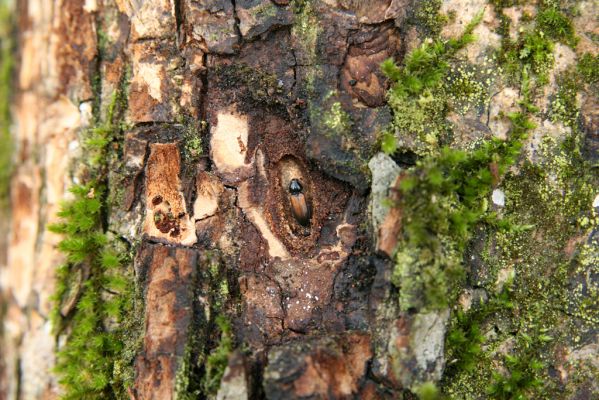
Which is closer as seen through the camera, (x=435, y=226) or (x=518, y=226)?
(x=435, y=226)

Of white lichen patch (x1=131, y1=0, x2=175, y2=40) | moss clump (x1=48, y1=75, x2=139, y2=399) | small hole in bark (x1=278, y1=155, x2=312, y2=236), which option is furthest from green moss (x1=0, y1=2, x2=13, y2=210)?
small hole in bark (x1=278, y1=155, x2=312, y2=236)

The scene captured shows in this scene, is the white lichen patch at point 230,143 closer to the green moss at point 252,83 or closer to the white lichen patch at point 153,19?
the green moss at point 252,83

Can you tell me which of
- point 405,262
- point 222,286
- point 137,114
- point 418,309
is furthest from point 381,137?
point 137,114

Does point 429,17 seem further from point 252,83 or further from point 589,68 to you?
point 252,83

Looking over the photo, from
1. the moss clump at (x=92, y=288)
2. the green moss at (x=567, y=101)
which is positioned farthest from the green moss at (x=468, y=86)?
the moss clump at (x=92, y=288)

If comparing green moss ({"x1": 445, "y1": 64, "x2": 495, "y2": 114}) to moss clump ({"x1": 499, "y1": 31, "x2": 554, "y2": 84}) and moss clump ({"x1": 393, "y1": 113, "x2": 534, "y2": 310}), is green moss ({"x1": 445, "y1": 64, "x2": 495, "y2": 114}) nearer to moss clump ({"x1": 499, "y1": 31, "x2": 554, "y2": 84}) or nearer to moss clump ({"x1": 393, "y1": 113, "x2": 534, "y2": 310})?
moss clump ({"x1": 499, "y1": 31, "x2": 554, "y2": 84})

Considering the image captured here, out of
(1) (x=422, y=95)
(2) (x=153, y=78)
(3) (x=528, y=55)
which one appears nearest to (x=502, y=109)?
(3) (x=528, y=55)

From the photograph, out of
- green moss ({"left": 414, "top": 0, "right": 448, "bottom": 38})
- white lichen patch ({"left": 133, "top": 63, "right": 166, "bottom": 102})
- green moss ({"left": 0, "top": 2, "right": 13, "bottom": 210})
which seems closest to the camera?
green moss ({"left": 414, "top": 0, "right": 448, "bottom": 38})
